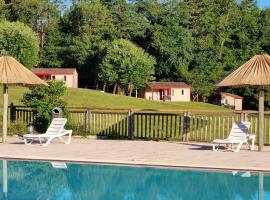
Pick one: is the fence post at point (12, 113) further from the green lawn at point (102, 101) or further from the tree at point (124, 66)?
the tree at point (124, 66)

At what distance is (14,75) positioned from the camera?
1689 centimetres

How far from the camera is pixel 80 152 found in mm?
14477

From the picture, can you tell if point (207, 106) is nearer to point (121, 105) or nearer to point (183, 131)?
point (121, 105)

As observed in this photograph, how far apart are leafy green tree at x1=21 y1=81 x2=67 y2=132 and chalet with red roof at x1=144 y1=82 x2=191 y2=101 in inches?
1738

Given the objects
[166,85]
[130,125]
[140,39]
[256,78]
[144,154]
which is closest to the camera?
[144,154]

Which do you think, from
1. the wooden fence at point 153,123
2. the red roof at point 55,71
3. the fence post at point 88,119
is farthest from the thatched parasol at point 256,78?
the red roof at point 55,71

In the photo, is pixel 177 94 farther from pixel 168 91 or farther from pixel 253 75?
pixel 253 75

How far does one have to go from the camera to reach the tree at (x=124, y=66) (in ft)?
203

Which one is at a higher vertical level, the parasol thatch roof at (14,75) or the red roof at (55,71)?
the red roof at (55,71)

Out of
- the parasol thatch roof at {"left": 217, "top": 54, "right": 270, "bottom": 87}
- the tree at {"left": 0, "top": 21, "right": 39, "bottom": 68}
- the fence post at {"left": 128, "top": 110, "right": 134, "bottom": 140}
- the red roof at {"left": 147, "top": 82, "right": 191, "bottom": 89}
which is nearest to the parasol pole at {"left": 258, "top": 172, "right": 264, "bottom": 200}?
the parasol thatch roof at {"left": 217, "top": 54, "right": 270, "bottom": 87}

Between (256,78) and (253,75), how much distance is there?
6.4 inches

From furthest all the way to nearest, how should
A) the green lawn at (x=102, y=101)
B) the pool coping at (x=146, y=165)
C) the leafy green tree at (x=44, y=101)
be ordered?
the green lawn at (x=102, y=101) < the leafy green tree at (x=44, y=101) < the pool coping at (x=146, y=165)

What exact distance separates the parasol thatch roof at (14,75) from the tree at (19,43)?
42149mm

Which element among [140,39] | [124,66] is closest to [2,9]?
[124,66]
